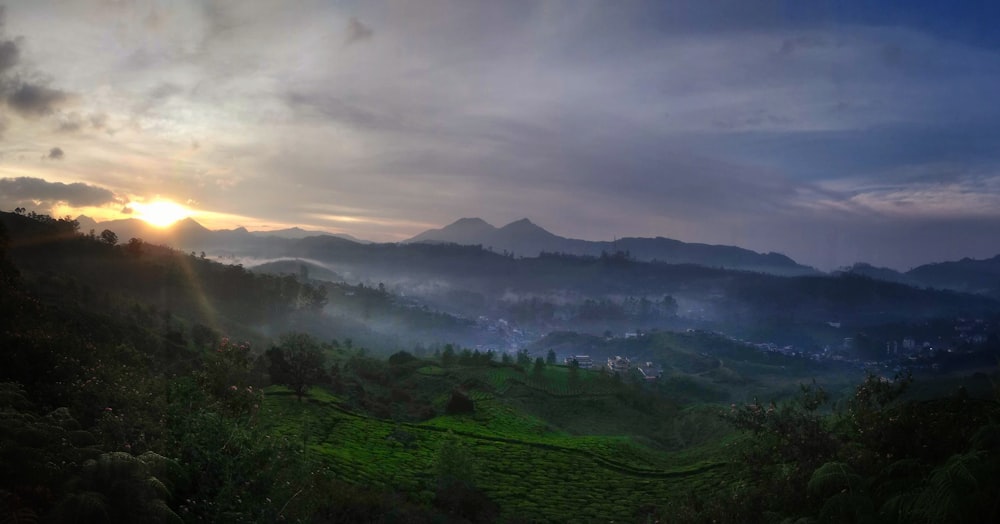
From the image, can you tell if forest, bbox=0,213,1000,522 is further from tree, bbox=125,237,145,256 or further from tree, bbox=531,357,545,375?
tree, bbox=531,357,545,375

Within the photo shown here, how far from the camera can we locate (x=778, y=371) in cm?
15888

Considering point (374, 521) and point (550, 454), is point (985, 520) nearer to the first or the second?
point (374, 521)

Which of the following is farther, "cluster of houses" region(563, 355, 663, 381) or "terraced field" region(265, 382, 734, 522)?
"cluster of houses" region(563, 355, 663, 381)

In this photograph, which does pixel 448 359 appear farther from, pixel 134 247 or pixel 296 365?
pixel 134 247

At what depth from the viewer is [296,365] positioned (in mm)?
52469

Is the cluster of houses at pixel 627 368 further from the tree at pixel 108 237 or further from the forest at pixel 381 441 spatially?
the tree at pixel 108 237

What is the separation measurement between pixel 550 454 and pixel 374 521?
102ft

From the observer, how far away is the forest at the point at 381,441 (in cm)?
959

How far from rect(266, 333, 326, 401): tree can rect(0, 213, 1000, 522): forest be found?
24cm

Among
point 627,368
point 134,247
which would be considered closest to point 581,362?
point 627,368

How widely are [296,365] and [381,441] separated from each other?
14.9 m

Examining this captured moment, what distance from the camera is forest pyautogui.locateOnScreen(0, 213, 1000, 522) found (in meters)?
9.59

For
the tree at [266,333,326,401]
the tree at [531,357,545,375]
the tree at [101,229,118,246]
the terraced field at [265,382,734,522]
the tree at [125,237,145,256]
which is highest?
the tree at [101,229,118,246]

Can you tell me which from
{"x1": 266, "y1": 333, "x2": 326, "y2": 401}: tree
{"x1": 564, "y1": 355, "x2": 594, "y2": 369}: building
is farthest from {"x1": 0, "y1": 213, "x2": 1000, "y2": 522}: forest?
{"x1": 564, "y1": 355, "x2": 594, "y2": 369}: building
